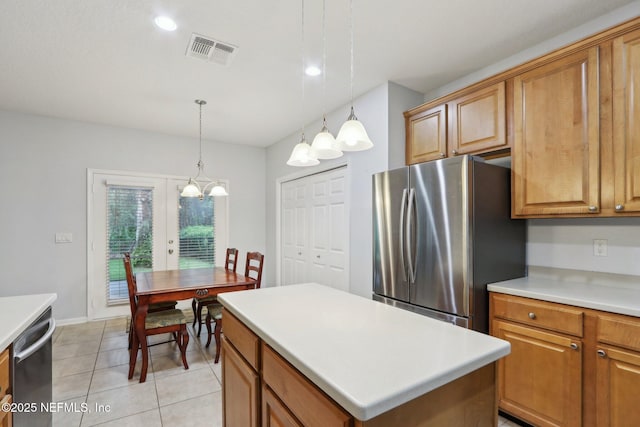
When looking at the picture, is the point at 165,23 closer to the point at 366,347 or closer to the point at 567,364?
the point at 366,347

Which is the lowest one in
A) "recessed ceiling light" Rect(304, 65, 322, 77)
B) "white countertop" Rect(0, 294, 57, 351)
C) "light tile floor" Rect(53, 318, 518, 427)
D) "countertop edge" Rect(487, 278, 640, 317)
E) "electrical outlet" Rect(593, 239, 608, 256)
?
"light tile floor" Rect(53, 318, 518, 427)

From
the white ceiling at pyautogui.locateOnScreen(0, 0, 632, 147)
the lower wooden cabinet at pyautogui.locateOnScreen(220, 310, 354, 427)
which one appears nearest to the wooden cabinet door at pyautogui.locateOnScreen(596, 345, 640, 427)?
the lower wooden cabinet at pyautogui.locateOnScreen(220, 310, 354, 427)

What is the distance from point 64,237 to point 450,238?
448 cm

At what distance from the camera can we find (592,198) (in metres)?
1.80

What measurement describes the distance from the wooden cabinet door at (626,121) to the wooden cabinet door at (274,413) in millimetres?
2011

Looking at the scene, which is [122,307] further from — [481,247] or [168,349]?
[481,247]

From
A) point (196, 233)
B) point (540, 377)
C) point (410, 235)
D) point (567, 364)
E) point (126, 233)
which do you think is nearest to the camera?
point (567, 364)

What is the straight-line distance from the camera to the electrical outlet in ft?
6.56

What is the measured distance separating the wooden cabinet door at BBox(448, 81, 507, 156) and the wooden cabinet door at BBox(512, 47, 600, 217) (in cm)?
11

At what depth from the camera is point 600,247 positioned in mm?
2018

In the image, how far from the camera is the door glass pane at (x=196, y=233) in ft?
15.3

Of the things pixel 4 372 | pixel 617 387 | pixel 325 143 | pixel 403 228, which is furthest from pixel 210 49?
pixel 617 387

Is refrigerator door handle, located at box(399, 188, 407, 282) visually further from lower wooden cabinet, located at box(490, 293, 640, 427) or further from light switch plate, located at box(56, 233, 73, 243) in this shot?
light switch plate, located at box(56, 233, 73, 243)

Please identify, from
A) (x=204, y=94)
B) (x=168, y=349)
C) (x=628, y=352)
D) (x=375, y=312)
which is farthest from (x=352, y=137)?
(x=168, y=349)
